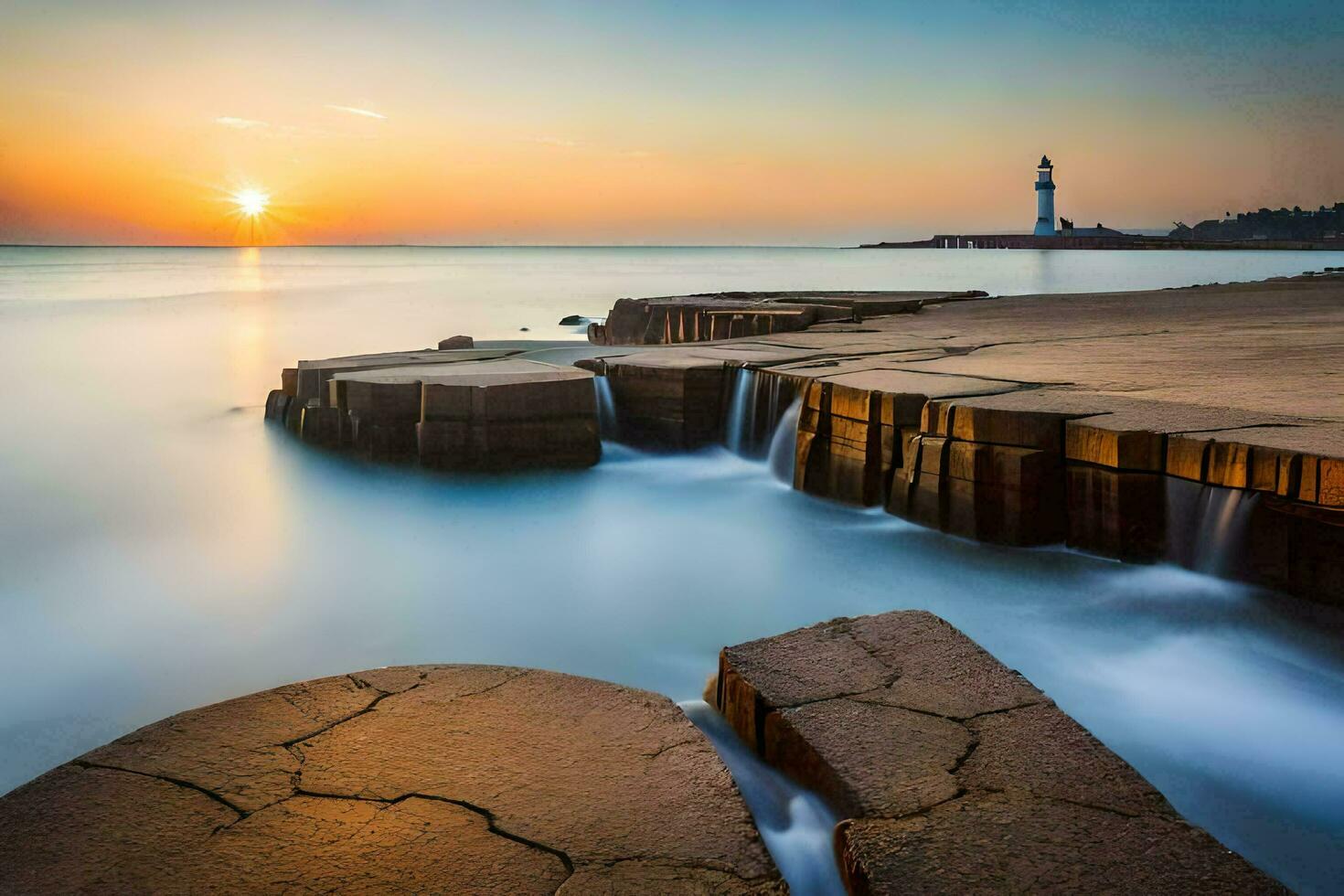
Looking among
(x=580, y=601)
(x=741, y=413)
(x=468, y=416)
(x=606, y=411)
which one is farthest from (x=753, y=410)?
(x=580, y=601)

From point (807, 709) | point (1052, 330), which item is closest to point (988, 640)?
point (807, 709)

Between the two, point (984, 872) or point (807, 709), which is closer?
point (984, 872)

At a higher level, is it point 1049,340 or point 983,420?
point 1049,340

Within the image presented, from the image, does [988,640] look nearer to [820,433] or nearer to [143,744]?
[820,433]

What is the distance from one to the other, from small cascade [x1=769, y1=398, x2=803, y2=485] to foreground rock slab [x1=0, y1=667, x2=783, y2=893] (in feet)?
12.5

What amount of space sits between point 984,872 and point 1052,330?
8.55 meters

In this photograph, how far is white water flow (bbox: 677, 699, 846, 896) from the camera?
2.04 m

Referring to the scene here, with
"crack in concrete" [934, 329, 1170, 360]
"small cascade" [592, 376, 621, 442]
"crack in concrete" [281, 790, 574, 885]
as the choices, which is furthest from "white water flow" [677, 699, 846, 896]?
"crack in concrete" [934, 329, 1170, 360]

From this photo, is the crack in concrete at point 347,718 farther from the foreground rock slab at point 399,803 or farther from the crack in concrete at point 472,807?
the crack in concrete at point 472,807

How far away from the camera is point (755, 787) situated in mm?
2305

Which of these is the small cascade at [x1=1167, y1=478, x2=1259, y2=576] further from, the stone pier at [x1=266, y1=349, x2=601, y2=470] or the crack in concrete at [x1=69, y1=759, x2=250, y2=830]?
the stone pier at [x1=266, y1=349, x2=601, y2=470]

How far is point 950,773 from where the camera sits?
2.02 metres

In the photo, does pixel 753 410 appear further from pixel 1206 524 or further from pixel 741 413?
pixel 1206 524

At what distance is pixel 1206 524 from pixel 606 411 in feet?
13.8
